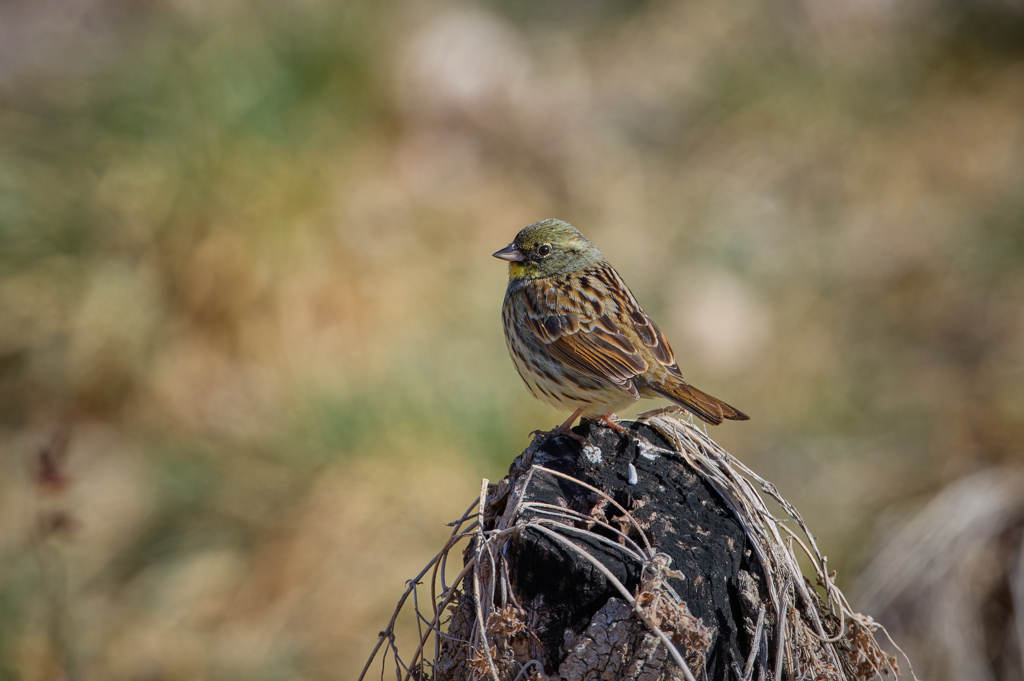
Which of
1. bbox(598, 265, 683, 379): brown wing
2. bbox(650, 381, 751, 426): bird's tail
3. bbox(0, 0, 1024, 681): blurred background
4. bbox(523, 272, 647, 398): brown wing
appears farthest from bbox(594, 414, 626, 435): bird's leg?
bbox(0, 0, 1024, 681): blurred background

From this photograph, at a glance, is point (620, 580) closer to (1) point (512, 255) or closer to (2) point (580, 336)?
(2) point (580, 336)

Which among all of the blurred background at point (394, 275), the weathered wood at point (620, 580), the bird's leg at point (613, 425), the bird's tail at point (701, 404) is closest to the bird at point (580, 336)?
the bird's tail at point (701, 404)

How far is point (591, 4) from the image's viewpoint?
9969 millimetres

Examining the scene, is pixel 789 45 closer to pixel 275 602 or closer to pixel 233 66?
pixel 233 66

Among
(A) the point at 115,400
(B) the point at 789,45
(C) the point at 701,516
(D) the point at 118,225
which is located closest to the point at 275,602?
(A) the point at 115,400

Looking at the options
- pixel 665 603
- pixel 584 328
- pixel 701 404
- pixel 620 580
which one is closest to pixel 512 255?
pixel 584 328

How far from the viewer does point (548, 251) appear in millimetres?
3549

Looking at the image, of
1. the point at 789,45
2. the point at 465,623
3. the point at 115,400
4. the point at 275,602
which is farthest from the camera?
the point at 789,45

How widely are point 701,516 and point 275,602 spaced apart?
Result: 320cm

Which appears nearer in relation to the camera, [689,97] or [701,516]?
[701,516]

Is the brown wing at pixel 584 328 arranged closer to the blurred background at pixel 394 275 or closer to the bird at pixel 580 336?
the bird at pixel 580 336

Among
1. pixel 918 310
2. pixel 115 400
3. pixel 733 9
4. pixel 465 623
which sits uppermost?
pixel 733 9

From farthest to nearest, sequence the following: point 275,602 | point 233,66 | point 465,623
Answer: point 233,66 < point 275,602 < point 465,623

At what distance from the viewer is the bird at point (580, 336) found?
3.07 m
